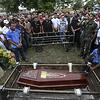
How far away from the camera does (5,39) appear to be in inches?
381

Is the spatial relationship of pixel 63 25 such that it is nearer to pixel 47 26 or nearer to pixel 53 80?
pixel 47 26

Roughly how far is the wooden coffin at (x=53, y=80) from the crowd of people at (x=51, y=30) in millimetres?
5869

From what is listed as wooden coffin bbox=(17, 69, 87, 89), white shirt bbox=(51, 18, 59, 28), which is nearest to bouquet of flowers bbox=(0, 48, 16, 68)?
wooden coffin bbox=(17, 69, 87, 89)

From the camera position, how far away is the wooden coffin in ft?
11.8

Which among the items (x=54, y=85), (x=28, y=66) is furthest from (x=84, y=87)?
(x=28, y=66)

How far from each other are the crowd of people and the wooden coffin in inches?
231

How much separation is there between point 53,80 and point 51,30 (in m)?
11.3

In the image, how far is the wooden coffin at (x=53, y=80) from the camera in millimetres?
3598

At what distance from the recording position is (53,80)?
3.60 metres

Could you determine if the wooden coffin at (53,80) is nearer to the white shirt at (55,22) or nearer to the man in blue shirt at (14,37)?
the man in blue shirt at (14,37)

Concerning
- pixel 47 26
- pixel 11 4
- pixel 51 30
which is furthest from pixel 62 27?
pixel 11 4

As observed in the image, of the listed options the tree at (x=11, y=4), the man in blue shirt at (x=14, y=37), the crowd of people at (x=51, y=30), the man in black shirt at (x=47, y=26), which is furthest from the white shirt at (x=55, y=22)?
the tree at (x=11, y=4)

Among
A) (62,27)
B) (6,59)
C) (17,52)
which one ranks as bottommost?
(17,52)

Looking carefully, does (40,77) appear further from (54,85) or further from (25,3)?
(25,3)
